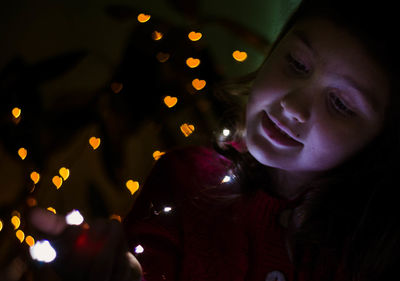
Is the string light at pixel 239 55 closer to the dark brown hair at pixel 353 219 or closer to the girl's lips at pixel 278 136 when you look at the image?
the dark brown hair at pixel 353 219

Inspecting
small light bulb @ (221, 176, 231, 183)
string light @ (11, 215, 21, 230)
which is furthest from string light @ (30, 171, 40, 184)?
small light bulb @ (221, 176, 231, 183)

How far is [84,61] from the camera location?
1.23 m

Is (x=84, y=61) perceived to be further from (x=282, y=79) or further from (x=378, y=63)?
(x=378, y=63)

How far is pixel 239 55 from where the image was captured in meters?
1.36

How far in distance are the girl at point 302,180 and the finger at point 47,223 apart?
39 cm

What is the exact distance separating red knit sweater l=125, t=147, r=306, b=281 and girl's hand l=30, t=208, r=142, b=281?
36 cm

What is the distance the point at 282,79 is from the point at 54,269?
0.56 m

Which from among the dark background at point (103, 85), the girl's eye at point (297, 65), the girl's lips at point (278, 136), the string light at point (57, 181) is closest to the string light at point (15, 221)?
the dark background at point (103, 85)

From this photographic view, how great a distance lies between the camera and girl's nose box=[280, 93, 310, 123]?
787 millimetres

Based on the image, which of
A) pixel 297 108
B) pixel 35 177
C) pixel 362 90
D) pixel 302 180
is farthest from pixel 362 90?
pixel 35 177

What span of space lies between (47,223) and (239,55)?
0.97m

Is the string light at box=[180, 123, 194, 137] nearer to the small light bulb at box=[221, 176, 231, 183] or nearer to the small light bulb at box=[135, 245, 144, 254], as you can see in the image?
the small light bulb at box=[221, 176, 231, 183]

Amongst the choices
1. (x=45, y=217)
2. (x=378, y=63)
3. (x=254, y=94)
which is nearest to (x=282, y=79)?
(x=254, y=94)

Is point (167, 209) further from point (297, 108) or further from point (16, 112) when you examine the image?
point (16, 112)
